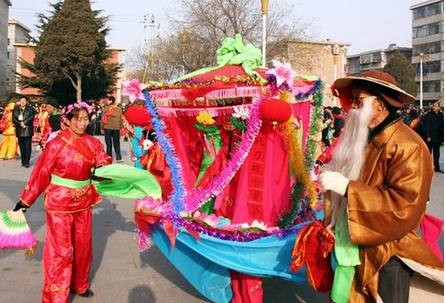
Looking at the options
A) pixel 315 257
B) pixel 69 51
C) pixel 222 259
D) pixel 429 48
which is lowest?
pixel 222 259

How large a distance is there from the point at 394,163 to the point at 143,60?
3758 centimetres

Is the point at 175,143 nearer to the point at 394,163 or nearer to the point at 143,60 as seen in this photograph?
the point at 394,163

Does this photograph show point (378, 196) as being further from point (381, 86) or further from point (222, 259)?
point (222, 259)

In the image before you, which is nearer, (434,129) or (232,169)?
(232,169)

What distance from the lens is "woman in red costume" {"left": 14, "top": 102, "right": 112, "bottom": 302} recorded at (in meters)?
3.79

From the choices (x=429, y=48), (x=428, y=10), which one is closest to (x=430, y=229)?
(x=429, y=48)

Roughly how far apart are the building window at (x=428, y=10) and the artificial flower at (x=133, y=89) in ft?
215

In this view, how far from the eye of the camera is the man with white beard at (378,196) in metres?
2.24

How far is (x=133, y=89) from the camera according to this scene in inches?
170

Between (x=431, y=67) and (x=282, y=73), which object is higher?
(x=431, y=67)

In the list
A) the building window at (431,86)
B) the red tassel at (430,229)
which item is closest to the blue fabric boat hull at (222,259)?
the red tassel at (430,229)

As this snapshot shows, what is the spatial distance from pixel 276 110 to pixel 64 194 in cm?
177

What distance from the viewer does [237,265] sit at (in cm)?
356

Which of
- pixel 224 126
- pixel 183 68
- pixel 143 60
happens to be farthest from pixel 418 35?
pixel 224 126
